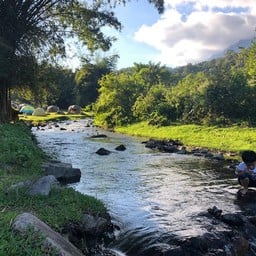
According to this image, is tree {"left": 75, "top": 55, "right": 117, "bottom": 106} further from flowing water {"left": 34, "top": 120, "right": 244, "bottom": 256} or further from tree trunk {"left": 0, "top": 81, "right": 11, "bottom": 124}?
flowing water {"left": 34, "top": 120, "right": 244, "bottom": 256}

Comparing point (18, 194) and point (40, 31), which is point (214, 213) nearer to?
point (18, 194)

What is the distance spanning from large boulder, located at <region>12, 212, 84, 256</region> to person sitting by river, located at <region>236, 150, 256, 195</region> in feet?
29.4

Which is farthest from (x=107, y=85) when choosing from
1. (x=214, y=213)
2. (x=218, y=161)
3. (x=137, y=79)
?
(x=214, y=213)

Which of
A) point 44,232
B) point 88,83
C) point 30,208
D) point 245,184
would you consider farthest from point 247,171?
point 88,83

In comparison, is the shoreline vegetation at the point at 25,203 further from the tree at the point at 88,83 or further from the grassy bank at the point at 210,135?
the tree at the point at 88,83

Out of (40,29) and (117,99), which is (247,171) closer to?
(40,29)

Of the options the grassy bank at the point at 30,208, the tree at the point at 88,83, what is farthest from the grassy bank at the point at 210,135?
the tree at the point at 88,83

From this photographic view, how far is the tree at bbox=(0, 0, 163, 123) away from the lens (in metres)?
29.6

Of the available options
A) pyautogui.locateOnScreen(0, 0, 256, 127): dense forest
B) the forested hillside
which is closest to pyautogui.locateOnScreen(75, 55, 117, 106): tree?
the forested hillside

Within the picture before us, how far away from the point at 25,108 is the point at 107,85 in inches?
1419

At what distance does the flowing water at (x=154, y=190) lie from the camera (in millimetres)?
10891

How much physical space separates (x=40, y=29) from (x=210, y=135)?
661 inches

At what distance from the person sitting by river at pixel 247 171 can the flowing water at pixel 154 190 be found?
2.15 feet

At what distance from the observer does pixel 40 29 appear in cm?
3247
